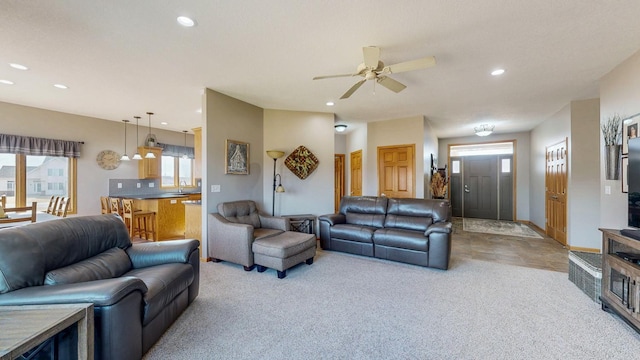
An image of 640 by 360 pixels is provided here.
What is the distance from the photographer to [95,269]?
6.75 feet

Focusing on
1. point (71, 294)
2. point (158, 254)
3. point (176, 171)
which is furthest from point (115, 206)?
point (71, 294)

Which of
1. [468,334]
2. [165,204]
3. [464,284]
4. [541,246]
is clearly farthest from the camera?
[165,204]

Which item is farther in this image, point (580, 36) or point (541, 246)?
point (541, 246)

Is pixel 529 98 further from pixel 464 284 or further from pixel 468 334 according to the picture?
pixel 468 334

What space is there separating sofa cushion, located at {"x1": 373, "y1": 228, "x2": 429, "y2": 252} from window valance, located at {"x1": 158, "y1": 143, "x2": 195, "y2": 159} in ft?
19.9

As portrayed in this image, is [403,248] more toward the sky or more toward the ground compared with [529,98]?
more toward the ground

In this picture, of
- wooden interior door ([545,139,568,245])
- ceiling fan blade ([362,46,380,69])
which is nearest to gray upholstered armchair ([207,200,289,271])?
ceiling fan blade ([362,46,380,69])

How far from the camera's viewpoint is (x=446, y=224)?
12.1ft

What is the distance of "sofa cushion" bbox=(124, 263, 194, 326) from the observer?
1874mm

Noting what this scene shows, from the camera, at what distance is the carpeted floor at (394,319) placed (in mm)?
1941

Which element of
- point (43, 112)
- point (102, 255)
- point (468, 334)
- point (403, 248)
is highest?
point (43, 112)

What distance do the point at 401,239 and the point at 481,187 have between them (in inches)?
226

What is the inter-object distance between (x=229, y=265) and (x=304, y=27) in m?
3.19

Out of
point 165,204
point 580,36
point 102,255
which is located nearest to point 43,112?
point 165,204
